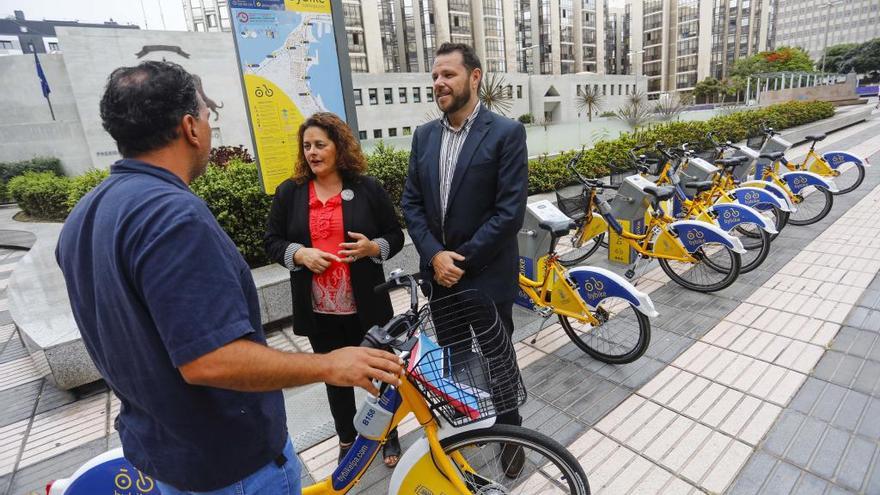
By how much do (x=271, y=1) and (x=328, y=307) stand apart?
2.54 m

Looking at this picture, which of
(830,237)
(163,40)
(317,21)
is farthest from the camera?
(163,40)

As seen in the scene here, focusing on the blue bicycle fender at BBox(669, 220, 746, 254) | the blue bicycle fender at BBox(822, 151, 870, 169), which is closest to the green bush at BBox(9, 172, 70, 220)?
the blue bicycle fender at BBox(669, 220, 746, 254)

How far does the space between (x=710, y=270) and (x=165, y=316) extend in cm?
486

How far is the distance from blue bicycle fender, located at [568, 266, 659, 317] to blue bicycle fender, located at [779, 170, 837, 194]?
4.74 m

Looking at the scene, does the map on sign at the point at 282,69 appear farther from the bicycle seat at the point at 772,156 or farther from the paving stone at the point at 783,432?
the bicycle seat at the point at 772,156

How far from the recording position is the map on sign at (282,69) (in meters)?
3.51

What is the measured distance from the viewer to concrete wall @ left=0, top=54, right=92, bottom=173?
20.0 m

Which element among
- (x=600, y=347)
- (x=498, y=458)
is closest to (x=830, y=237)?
(x=600, y=347)

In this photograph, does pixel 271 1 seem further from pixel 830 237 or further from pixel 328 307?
pixel 830 237

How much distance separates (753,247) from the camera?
4867 mm

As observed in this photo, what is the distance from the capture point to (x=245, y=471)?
119 centimetres

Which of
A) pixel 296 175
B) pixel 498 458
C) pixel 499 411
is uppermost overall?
pixel 296 175

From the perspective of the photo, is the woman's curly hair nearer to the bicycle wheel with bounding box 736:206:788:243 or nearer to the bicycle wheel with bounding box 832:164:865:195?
the bicycle wheel with bounding box 736:206:788:243

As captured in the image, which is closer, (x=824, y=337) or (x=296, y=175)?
(x=296, y=175)
